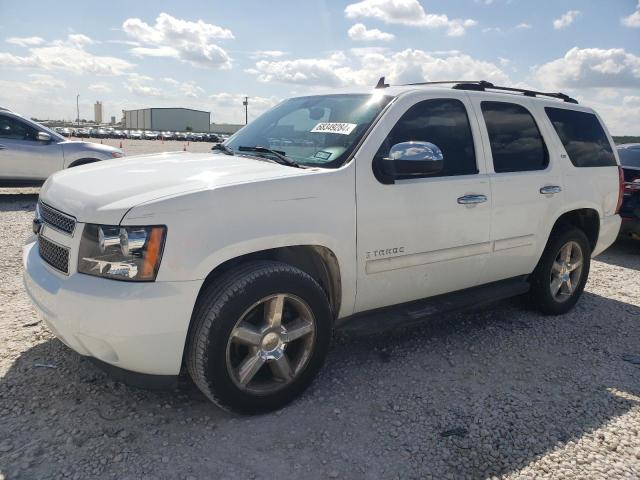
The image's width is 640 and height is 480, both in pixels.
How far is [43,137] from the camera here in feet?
33.1

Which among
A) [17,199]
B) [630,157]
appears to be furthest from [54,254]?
[17,199]

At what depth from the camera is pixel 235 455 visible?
2652 mm

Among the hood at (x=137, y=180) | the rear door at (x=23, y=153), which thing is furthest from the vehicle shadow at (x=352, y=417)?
the rear door at (x=23, y=153)

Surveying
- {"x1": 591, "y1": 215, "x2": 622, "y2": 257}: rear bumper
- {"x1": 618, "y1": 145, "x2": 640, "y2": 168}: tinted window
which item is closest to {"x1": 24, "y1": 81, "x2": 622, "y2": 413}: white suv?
{"x1": 591, "y1": 215, "x2": 622, "y2": 257}: rear bumper

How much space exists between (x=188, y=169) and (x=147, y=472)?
1.65 m

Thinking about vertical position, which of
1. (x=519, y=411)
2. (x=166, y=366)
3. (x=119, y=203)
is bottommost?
(x=519, y=411)

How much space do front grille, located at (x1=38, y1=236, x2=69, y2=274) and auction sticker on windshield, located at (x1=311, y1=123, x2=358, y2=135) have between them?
1.75m

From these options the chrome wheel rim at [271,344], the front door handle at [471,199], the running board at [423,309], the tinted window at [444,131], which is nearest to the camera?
the chrome wheel rim at [271,344]

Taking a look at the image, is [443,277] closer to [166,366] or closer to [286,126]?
[286,126]

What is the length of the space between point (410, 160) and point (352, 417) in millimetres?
1554

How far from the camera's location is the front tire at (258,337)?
8.90 ft

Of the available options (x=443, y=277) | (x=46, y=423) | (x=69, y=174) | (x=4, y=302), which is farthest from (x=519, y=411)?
(x=4, y=302)

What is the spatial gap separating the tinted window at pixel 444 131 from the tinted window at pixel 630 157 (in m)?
5.39

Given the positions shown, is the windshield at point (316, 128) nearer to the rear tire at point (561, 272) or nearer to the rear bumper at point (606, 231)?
the rear tire at point (561, 272)
